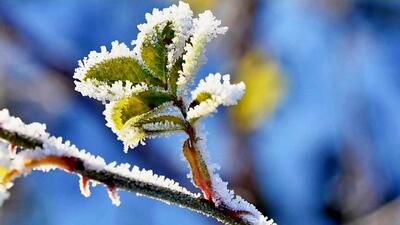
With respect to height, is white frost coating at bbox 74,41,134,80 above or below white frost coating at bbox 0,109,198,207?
above

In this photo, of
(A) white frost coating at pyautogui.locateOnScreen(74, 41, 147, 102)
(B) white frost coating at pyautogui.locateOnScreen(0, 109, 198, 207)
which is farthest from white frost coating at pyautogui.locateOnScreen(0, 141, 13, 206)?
(A) white frost coating at pyautogui.locateOnScreen(74, 41, 147, 102)

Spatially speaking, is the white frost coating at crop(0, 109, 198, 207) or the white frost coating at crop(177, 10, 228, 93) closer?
the white frost coating at crop(0, 109, 198, 207)

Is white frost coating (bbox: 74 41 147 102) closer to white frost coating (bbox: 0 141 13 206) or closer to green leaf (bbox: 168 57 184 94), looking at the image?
green leaf (bbox: 168 57 184 94)

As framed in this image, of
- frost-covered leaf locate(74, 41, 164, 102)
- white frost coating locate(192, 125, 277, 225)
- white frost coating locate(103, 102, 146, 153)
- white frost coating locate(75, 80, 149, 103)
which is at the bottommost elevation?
white frost coating locate(192, 125, 277, 225)

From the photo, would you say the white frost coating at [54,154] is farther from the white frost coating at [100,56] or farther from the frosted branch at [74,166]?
the white frost coating at [100,56]

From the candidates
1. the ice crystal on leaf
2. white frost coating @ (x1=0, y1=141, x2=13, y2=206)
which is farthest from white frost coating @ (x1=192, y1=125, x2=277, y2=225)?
white frost coating @ (x1=0, y1=141, x2=13, y2=206)

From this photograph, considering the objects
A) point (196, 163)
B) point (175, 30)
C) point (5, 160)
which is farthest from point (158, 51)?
point (5, 160)

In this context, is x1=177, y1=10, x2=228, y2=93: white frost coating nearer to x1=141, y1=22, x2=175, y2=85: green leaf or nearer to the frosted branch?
x1=141, y1=22, x2=175, y2=85: green leaf

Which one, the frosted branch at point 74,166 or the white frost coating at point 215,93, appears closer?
the frosted branch at point 74,166

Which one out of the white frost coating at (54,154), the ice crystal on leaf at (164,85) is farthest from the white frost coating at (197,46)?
the white frost coating at (54,154)
